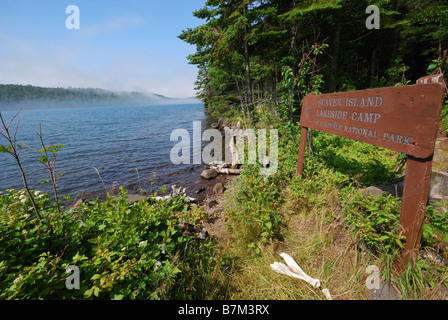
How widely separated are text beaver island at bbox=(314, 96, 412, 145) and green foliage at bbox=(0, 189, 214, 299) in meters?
2.98

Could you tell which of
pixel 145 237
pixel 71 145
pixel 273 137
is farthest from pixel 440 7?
pixel 71 145

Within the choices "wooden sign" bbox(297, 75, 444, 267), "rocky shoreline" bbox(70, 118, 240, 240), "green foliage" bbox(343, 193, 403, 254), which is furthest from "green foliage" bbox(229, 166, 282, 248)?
"wooden sign" bbox(297, 75, 444, 267)

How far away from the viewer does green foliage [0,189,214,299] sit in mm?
1478

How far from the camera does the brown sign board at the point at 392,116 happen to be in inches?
75.2

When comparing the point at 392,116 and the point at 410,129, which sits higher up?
the point at 392,116

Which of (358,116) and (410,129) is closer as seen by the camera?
(410,129)

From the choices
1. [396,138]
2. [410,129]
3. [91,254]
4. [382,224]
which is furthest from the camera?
[382,224]

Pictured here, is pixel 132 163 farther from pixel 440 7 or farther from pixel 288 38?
pixel 440 7

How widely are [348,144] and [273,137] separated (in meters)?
2.79

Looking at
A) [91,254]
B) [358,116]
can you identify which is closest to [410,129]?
[358,116]

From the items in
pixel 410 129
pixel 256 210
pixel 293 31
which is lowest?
pixel 256 210

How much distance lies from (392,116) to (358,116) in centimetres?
55

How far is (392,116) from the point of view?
7.52 feet

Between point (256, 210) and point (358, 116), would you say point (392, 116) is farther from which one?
point (256, 210)
